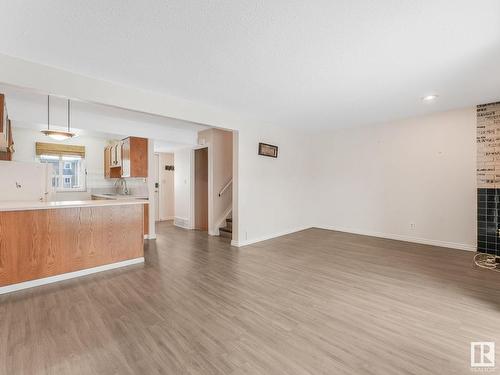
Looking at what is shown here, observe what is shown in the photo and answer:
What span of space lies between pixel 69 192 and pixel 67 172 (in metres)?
0.52

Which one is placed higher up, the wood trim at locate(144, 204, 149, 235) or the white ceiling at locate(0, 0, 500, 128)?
the white ceiling at locate(0, 0, 500, 128)

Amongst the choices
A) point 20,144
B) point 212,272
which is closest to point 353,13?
point 212,272

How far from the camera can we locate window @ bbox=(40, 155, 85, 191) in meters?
5.89

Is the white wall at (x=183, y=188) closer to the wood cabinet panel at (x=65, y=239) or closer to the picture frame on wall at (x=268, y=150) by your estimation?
the picture frame on wall at (x=268, y=150)

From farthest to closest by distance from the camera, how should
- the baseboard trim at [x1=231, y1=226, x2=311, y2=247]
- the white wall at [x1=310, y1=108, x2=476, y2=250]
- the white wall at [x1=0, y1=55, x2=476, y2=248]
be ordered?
the baseboard trim at [x1=231, y1=226, x2=311, y2=247] → the white wall at [x1=310, y1=108, x2=476, y2=250] → the white wall at [x1=0, y1=55, x2=476, y2=248]

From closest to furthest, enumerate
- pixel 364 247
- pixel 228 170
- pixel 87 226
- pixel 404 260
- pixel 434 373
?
pixel 434 373, pixel 87 226, pixel 404 260, pixel 364 247, pixel 228 170

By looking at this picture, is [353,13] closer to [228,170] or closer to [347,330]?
[347,330]

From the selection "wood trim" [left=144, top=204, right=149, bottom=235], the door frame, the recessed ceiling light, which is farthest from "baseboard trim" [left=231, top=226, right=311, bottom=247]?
the recessed ceiling light

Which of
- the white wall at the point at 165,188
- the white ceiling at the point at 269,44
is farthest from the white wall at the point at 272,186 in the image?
the white wall at the point at 165,188

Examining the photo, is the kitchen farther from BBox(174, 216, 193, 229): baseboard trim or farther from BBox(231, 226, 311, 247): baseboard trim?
BBox(231, 226, 311, 247): baseboard trim

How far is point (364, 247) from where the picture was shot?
4.59 meters

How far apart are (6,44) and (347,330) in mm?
3951

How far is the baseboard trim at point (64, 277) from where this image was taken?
9.02 feet

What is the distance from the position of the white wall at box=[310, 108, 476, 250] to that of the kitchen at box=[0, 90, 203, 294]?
4035 mm
